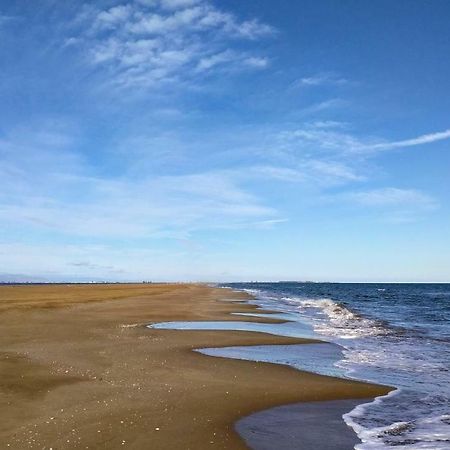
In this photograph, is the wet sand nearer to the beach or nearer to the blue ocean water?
the beach

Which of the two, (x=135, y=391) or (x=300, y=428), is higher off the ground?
(x=135, y=391)

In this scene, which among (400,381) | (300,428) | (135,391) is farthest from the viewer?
(400,381)

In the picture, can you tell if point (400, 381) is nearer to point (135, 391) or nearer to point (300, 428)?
point (300, 428)

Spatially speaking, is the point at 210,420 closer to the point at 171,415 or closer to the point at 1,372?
the point at 171,415

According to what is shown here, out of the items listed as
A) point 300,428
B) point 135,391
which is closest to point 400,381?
point 300,428

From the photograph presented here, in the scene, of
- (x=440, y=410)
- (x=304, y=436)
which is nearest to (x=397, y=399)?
(x=440, y=410)

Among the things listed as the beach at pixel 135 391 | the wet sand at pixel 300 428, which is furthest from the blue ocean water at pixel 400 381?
the beach at pixel 135 391

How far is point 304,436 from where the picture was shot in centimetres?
880

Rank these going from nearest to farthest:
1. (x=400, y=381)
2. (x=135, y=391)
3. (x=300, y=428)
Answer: (x=300, y=428)
(x=135, y=391)
(x=400, y=381)

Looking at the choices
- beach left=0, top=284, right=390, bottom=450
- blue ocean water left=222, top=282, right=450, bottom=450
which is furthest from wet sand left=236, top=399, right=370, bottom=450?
blue ocean water left=222, top=282, right=450, bottom=450

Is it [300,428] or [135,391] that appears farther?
[135,391]

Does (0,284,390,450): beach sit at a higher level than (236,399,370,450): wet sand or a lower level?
higher

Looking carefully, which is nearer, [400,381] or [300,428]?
[300,428]

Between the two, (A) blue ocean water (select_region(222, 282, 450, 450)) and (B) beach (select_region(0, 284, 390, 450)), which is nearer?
(B) beach (select_region(0, 284, 390, 450))
